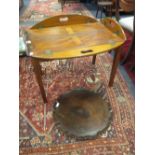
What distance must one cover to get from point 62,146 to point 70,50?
696 millimetres

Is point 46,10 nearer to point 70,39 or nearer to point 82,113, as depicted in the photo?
point 70,39

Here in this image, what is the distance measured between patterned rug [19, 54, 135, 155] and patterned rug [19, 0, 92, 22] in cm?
190

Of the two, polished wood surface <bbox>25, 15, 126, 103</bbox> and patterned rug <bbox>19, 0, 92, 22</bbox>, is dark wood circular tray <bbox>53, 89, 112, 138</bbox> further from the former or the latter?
patterned rug <bbox>19, 0, 92, 22</bbox>

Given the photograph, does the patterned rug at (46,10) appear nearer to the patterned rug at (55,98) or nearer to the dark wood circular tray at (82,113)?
the patterned rug at (55,98)

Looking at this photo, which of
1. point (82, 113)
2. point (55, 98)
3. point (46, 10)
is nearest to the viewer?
point (82, 113)

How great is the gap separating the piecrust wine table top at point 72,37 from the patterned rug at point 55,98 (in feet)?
1.71

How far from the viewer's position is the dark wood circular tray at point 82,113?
1414 millimetres

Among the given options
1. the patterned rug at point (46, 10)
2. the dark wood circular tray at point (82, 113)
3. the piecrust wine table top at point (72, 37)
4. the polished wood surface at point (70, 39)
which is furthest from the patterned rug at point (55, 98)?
the patterned rug at point (46, 10)

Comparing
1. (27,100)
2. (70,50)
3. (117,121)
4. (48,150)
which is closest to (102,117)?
(117,121)

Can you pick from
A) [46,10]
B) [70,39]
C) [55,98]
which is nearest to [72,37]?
[70,39]

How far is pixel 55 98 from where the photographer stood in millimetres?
Result: 1720

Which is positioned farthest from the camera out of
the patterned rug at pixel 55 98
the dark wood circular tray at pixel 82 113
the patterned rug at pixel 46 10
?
the patterned rug at pixel 46 10

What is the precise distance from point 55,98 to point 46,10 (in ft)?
10.3

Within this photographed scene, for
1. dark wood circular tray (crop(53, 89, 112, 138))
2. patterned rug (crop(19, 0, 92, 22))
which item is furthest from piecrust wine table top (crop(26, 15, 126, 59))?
patterned rug (crop(19, 0, 92, 22))
